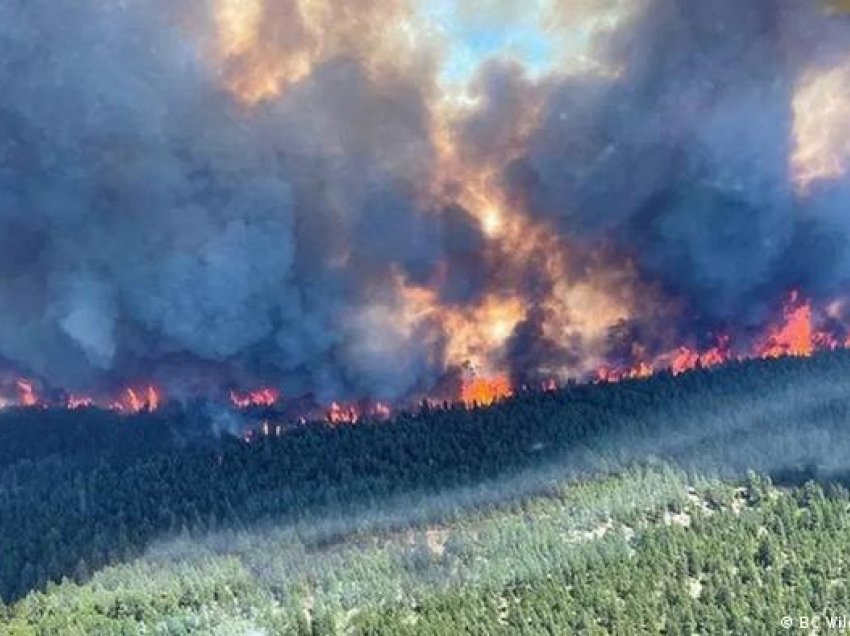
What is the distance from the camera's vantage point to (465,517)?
122 m

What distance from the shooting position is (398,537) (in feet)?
391

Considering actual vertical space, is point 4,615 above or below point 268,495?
below

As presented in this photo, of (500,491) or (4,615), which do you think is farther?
(500,491)

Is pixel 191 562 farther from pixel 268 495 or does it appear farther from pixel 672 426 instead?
pixel 672 426

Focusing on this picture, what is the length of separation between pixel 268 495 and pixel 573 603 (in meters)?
43.2

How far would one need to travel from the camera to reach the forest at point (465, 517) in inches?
3999

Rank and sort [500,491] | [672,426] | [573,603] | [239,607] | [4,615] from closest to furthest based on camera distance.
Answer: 1. [573,603]
2. [239,607]
3. [4,615]
4. [500,491]
5. [672,426]

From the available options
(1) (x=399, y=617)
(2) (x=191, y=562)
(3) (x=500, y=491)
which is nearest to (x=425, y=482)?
(3) (x=500, y=491)

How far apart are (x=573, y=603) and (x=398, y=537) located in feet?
76.3

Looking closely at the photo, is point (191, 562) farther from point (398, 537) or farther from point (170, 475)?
point (170, 475)

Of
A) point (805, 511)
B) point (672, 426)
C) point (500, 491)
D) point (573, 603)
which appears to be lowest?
point (573, 603)

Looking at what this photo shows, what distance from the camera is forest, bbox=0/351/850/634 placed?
102m

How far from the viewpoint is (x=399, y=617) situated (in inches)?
3954

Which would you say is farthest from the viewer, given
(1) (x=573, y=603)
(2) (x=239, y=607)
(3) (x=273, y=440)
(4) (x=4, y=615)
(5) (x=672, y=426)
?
(3) (x=273, y=440)
